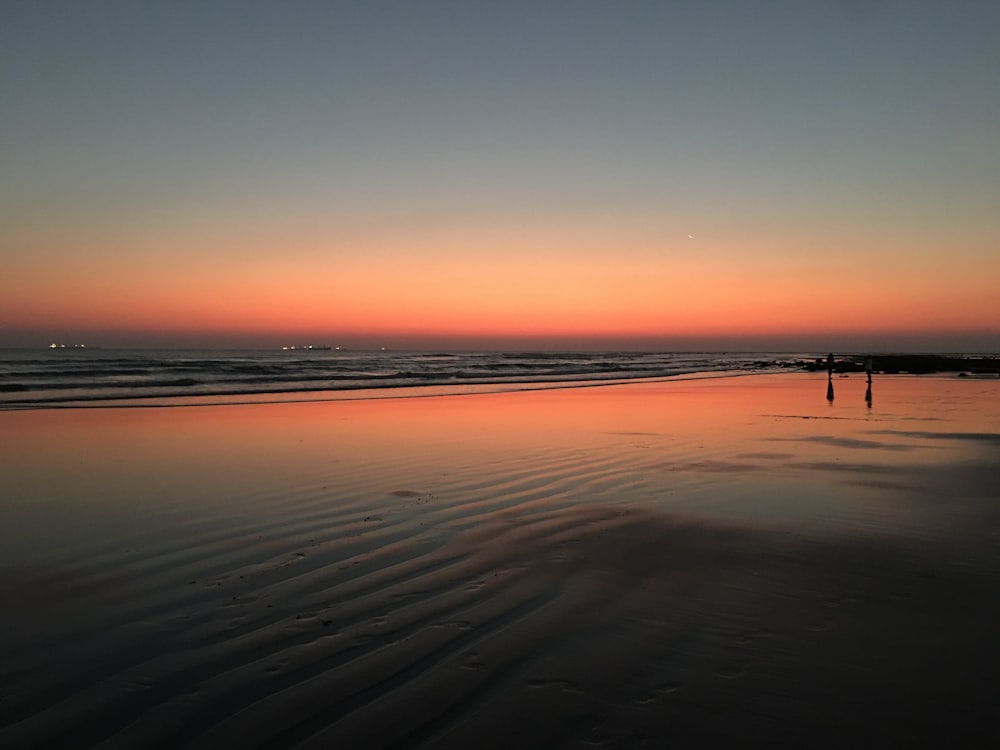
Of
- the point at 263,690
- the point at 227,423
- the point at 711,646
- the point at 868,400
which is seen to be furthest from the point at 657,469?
the point at 868,400

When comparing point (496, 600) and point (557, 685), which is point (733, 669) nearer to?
point (557, 685)

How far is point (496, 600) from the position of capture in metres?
5.78

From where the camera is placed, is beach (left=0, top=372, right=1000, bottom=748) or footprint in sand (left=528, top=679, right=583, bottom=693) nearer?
beach (left=0, top=372, right=1000, bottom=748)

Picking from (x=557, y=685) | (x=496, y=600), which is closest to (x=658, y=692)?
(x=557, y=685)

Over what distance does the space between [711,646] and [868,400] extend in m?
24.8

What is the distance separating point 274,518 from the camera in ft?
27.9

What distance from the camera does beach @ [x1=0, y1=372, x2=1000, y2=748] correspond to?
389 centimetres

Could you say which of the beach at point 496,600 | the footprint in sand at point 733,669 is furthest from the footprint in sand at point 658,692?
the footprint in sand at point 733,669

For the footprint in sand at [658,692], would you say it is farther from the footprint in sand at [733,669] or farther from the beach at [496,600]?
the footprint in sand at [733,669]

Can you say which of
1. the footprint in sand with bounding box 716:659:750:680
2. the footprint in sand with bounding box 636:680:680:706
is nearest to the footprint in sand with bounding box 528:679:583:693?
the footprint in sand with bounding box 636:680:680:706

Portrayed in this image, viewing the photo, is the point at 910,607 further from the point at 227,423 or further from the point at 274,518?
the point at 227,423

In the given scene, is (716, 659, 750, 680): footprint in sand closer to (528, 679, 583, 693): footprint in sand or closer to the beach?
the beach

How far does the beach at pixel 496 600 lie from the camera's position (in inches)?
153

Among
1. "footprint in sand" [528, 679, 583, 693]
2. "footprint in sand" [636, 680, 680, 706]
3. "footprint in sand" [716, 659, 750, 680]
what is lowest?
"footprint in sand" [716, 659, 750, 680]
